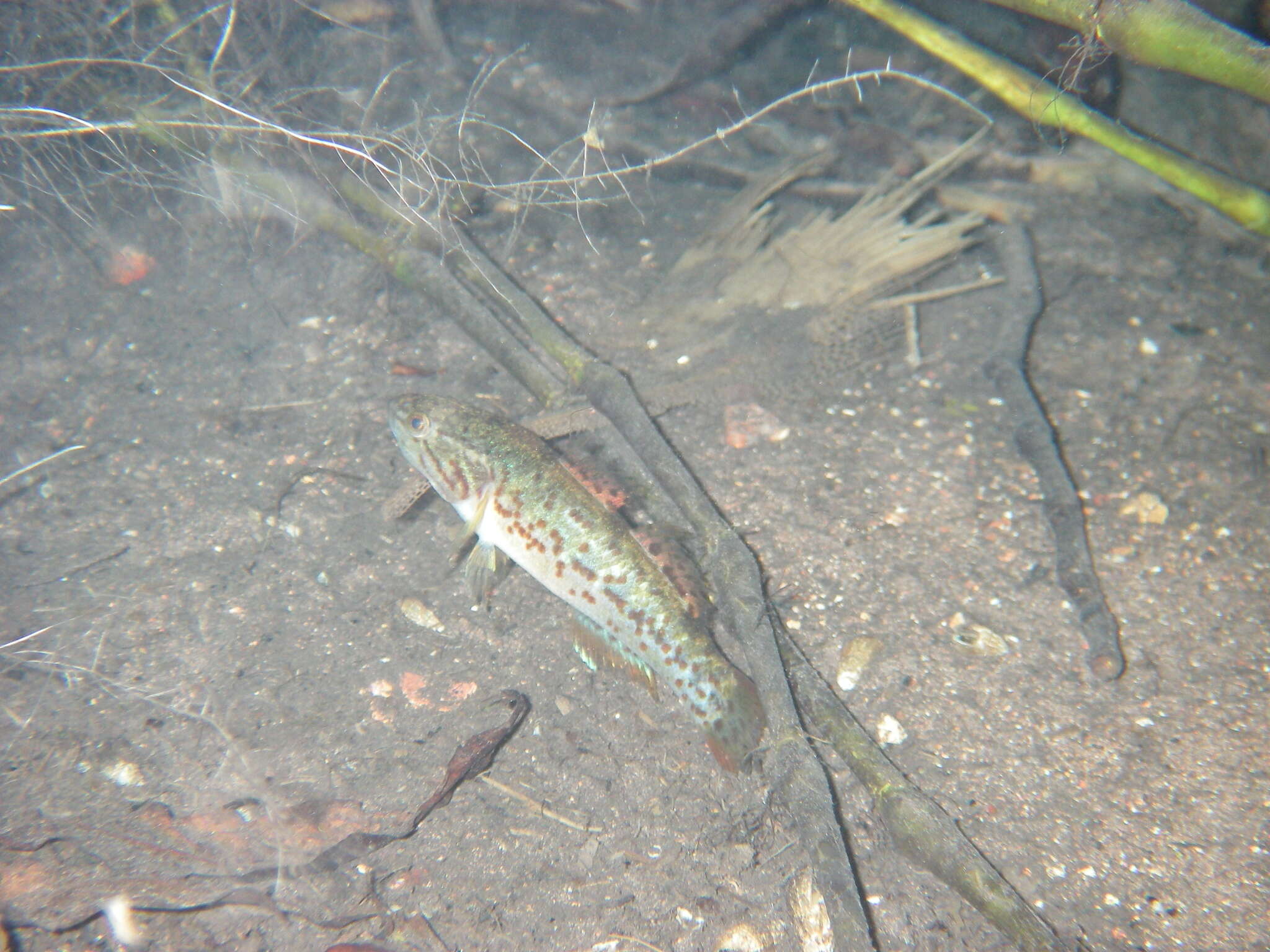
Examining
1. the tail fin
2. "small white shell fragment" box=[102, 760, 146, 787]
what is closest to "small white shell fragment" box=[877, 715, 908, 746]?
the tail fin

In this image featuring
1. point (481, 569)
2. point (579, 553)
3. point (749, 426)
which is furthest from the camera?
point (749, 426)

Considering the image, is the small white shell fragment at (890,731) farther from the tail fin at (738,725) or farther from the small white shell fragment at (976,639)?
the tail fin at (738,725)

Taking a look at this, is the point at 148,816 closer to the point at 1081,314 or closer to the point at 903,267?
the point at 903,267

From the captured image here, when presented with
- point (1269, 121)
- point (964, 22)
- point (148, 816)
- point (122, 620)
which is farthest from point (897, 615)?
point (964, 22)

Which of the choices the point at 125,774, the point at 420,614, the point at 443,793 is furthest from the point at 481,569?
the point at 125,774

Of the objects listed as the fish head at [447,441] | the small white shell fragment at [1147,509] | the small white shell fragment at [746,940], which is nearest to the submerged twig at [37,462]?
the fish head at [447,441]

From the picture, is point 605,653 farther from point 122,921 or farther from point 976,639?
point 122,921
